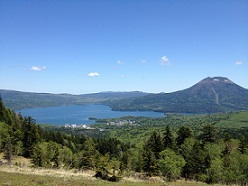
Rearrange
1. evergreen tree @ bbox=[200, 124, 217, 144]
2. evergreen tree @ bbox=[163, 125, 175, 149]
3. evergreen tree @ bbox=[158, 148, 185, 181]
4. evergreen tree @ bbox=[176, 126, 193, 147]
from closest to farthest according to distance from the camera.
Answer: evergreen tree @ bbox=[158, 148, 185, 181]
evergreen tree @ bbox=[200, 124, 217, 144]
evergreen tree @ bbox=[163, 125, 175, 149]
evergreen tree @ bbox=[176, 126, 193, 147]

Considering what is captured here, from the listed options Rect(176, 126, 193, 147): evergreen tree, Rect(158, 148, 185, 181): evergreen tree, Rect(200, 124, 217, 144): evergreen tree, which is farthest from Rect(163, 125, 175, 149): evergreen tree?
Rect(158, 148, 185, 181): evergreen tree

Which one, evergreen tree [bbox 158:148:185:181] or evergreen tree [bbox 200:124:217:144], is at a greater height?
evergreen tree [bbox 200:124:217:144]

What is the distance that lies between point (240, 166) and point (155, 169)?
16823 millimetres

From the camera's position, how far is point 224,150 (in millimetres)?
59250

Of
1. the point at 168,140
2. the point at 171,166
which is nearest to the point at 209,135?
the point at 168,140

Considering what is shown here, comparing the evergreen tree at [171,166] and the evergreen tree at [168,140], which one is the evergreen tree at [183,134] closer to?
the evergreen tree at [168,140]

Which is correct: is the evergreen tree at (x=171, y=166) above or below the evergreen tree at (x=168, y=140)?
below

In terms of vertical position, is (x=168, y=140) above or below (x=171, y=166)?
above

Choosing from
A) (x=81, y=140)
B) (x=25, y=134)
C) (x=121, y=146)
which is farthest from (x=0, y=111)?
(x=121, y=146)

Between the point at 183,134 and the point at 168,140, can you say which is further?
the point at 183,134

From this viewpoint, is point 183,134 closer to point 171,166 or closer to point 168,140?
point 168,140

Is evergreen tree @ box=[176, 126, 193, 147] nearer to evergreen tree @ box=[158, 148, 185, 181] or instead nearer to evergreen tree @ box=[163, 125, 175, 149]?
evergreen tree @ box=[163, 125, 175, 149]

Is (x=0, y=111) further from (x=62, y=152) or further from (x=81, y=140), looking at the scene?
(x=81, y=140)

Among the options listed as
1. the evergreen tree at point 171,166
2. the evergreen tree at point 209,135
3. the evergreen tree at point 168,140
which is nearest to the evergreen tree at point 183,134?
the evergreen tree at point 168,140
